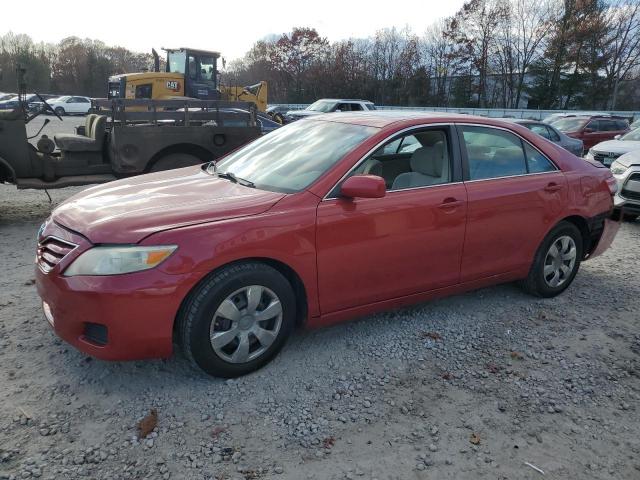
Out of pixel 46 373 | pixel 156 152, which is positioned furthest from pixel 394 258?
pixel 156 152

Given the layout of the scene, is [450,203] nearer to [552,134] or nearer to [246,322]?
[246,322]

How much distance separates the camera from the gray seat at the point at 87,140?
7.69m

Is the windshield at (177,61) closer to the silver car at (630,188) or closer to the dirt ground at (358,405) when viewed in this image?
the silver car at (630,188)

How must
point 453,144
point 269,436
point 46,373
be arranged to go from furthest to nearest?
1. point 453,144
2. point 46,373
3. point 269,436

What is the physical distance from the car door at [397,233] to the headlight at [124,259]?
3.26 ft

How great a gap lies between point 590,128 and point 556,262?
14.7m

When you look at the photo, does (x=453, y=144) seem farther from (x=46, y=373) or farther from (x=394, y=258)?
(x=46, y=373)

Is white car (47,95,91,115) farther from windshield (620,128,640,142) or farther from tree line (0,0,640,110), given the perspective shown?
windshield (620,128,640,142)

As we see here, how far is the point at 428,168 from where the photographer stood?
12.9ft

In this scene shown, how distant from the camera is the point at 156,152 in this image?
7.94 metres

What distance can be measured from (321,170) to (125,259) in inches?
55.4

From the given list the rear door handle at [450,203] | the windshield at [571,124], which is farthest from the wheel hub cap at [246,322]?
the windshield at [571,124]

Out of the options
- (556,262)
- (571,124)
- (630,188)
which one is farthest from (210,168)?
(571,124)

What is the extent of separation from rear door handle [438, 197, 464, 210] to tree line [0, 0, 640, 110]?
31.6 metres
